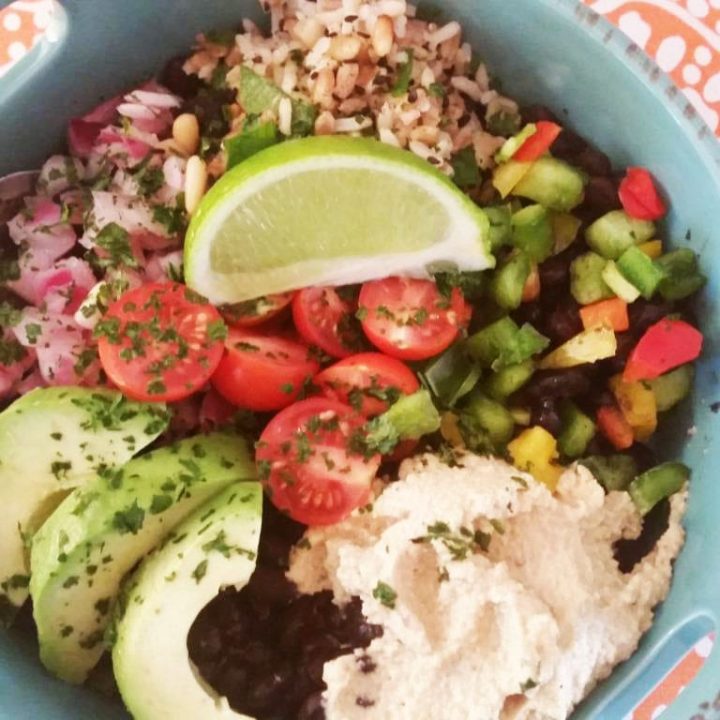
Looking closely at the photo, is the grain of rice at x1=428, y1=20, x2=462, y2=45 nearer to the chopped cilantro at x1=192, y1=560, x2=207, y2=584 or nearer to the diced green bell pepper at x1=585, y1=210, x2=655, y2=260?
the diced green bell pepper at x1=585, y1=210, x2=655, y2=260

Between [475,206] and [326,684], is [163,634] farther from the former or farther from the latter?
[475,206]

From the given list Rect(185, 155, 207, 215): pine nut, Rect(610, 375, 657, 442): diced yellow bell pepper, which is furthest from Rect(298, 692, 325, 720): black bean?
Rect(185, 155, 207, 215): pine nut

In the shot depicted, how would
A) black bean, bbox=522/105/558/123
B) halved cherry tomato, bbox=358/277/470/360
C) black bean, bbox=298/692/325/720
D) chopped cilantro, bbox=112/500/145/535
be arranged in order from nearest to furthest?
chopped cilantro, bbox=112/500/145/535 < black bean, bbox=298/692/325/720 < halved cherry tomato, bbox=358/277/470/360 < black bean, bbox=522/105/558/123

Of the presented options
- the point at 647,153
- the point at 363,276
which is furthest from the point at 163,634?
the point at 647,153

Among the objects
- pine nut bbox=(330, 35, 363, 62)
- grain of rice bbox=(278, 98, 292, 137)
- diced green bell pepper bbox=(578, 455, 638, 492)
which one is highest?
pine nut bbox=(330, 35, 363, 62)

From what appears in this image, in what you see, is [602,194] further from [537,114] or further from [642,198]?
[537,114]

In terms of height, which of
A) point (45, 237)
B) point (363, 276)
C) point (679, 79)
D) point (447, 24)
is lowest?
point (45, 237)
